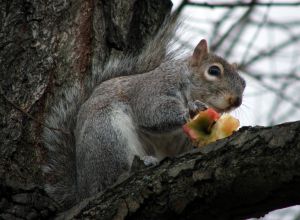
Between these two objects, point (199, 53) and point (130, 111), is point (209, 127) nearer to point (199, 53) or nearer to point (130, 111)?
point (130, 111)

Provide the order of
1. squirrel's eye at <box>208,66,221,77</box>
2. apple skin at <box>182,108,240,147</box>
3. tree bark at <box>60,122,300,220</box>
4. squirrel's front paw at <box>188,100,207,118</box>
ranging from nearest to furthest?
tree bark at <box>60,122,300,220</box>, apple skin at <box>182,108,240,147</box>, squirrel's front paw at <box>188,100,207,118</box>, squirrel's eye at <box>208,66,221,77</box>

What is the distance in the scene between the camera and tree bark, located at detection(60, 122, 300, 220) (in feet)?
5.73

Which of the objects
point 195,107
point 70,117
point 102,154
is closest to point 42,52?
point 70,117

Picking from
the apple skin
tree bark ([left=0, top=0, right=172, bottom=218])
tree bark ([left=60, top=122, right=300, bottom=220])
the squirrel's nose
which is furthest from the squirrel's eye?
tree bark ([left=60, top=122, right=300, bottom=220])

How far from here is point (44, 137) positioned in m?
2.65

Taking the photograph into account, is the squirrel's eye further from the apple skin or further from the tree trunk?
the apple skin

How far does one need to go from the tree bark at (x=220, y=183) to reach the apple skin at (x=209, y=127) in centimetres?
49

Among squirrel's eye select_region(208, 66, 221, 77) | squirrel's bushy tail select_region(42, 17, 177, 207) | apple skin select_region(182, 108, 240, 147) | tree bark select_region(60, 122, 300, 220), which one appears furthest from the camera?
squirrel's eye select_region(208, 66, 221, 77)

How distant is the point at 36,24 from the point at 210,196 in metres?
1.22

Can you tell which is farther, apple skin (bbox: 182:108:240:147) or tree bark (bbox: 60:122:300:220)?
apple skin (bbox: 182:108:240:147)

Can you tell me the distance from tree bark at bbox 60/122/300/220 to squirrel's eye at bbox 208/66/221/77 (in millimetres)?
1195

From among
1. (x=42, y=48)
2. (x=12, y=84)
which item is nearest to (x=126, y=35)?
(x=42, y=48)

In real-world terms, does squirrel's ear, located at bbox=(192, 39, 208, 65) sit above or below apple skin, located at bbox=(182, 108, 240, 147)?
above

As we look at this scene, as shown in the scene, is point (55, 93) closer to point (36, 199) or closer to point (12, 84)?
point (12, 84)
